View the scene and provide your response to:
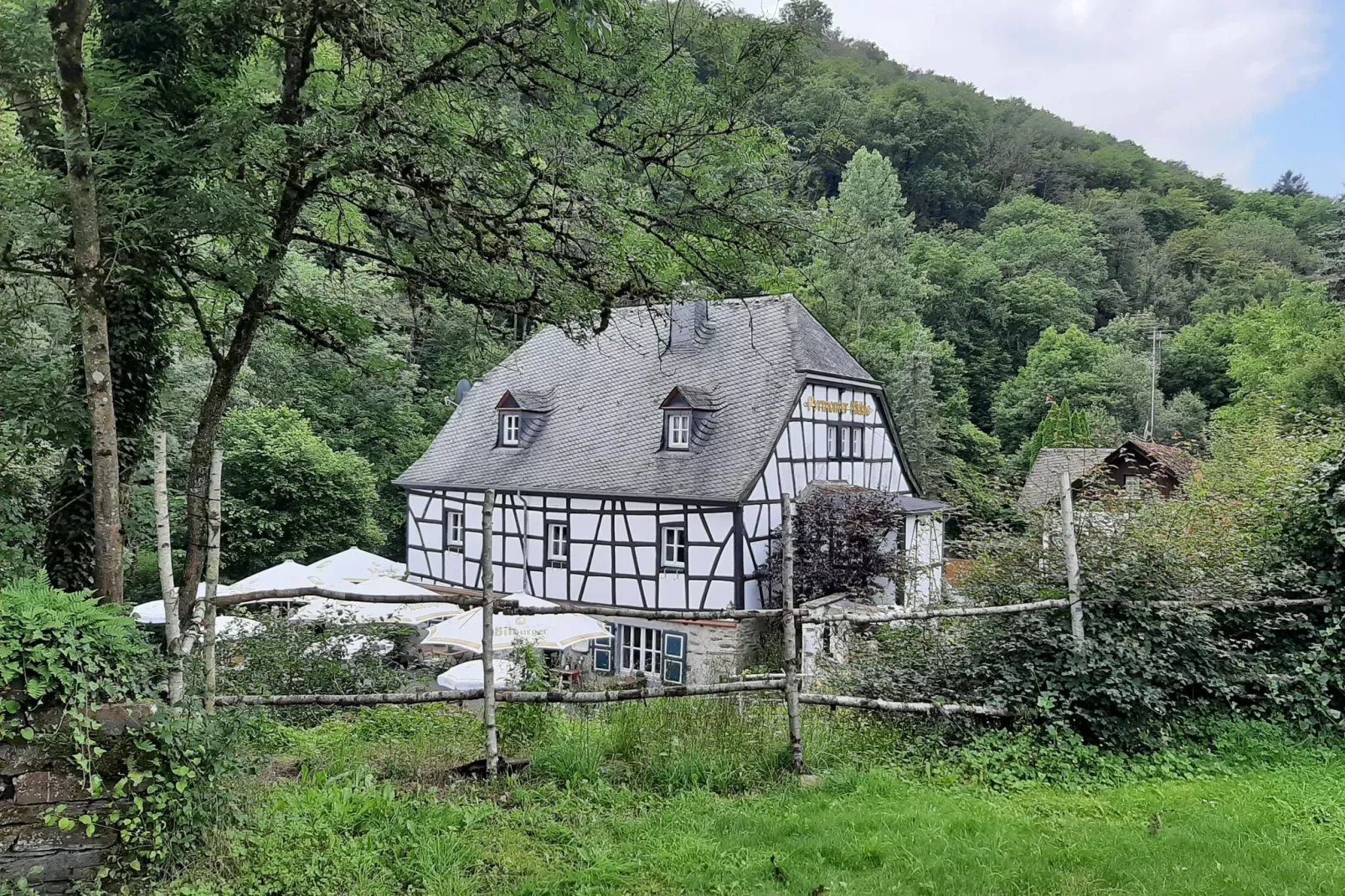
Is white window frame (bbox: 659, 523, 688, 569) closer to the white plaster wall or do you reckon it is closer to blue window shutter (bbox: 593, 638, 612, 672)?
the white plaster wall

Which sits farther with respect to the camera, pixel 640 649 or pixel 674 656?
pixel 640 649

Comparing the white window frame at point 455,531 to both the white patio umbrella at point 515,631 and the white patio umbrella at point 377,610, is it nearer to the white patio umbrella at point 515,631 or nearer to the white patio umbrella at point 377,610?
the white patio umbrella at point 377,610

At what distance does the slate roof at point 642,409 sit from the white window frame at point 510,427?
25 centimetres

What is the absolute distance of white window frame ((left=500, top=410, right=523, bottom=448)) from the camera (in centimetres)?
1831

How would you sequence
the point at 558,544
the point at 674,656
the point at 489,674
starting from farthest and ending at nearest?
1. the point at 558,544
2. the point at 674,656
3. the point at 489,674

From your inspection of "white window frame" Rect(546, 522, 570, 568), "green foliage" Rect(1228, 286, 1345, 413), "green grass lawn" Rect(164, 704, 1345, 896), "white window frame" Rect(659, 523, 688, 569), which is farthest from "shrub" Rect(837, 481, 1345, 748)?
"green foliage" Rect(1228, 286, 1345, 413)

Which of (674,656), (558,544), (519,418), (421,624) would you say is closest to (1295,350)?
(674,656)

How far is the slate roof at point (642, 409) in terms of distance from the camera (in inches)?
607

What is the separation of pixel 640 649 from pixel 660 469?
331 cm

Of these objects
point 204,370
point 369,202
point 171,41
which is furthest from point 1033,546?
point 204,370

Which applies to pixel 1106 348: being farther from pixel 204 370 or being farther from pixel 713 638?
pixel 204 370

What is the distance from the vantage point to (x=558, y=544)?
54.8 feet

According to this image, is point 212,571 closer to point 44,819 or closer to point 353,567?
point 44,819

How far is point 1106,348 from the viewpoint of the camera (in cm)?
3750
